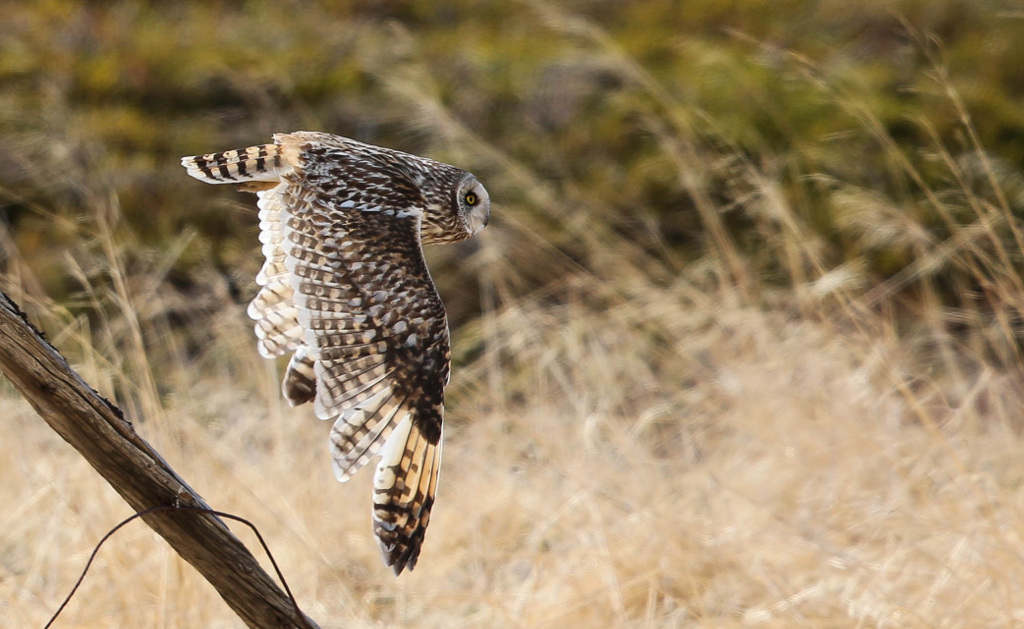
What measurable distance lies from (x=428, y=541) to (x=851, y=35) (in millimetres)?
6854

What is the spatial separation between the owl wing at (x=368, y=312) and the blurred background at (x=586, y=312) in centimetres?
54

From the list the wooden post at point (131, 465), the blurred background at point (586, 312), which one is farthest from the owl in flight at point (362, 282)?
the blurred background at point (586, 312)

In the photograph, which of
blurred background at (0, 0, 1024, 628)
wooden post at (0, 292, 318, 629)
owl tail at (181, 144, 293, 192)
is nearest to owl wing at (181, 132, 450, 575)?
owl tail at (181, 144, 293, 192)

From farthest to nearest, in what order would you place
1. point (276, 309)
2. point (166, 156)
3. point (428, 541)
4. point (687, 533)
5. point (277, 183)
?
point (166, 156), point (428, 541), point (687, 533), point (276, 309), point (277, 183)

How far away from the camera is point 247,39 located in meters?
9.48

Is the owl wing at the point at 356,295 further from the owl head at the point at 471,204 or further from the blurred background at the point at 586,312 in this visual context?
the blurred background at the point at 586,312

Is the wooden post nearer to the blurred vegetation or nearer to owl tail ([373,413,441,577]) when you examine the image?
owl tail ([373,413,441,577])

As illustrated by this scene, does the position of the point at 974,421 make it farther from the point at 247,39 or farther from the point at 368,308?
the point at 247,39

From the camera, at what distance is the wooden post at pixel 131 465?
5.82 feet

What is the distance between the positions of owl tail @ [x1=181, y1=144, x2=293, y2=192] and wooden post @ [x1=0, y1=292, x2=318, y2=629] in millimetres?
373

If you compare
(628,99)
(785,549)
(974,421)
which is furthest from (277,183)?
(628,99)

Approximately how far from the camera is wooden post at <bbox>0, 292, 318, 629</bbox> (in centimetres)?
177

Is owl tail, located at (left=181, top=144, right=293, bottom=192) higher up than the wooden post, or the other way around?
owl tail, located at (left=181, top=144, right=293, bottom=192)

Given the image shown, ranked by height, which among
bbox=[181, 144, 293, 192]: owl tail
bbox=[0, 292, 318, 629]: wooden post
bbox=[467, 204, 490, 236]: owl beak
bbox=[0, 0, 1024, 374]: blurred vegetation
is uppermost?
bbox=[181, 144, 293, 192]: owl tail
